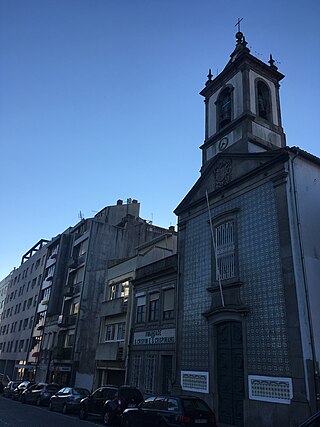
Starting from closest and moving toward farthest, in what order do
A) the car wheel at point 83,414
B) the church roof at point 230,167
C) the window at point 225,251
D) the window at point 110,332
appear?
the church roof at point 230,167 → the window at point 225,251 → the car wheel at point 83,414 → the window at point 110,332

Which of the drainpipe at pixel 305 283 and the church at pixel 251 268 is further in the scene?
the church at pixel 251 268

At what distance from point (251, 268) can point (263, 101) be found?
11.0 m

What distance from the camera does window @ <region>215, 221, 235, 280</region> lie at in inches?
687

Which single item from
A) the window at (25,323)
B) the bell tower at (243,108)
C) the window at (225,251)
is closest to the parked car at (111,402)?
the window at (225,251)

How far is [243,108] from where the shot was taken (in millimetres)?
20750

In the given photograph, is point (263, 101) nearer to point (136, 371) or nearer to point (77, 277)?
point (136, 371)

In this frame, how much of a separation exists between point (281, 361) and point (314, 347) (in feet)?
4.56

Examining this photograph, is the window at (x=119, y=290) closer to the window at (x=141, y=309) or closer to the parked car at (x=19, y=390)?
the window at (x=141, y=309)

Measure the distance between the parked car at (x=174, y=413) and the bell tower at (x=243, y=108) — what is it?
12296 millimetres

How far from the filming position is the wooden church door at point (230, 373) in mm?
15266

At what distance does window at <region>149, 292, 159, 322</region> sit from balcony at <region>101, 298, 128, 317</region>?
338 cm

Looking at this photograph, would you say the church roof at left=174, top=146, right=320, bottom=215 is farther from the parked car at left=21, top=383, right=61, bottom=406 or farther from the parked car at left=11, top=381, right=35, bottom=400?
the parked car at left=11, top=381, right=35, bottom=400

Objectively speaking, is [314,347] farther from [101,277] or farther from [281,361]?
[101,277]

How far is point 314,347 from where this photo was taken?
42.7ft
